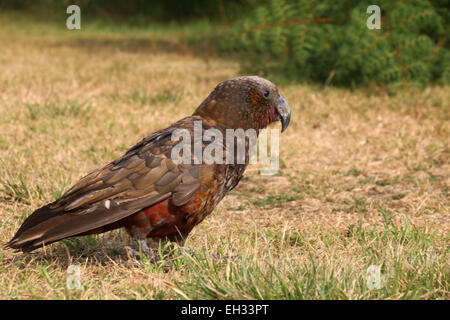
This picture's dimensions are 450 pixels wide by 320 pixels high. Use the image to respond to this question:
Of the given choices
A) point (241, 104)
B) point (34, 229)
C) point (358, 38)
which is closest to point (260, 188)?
point (241, 104)

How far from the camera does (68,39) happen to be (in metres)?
11.4

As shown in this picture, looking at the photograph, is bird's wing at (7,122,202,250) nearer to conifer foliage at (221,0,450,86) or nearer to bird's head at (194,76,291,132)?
bird's head at (194,76,291,132)

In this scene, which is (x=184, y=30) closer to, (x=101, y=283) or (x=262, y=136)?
(x=262, y=136)

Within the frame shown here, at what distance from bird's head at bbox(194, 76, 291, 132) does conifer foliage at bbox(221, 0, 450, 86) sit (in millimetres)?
3861

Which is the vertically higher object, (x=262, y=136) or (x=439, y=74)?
(x=439, y=74)

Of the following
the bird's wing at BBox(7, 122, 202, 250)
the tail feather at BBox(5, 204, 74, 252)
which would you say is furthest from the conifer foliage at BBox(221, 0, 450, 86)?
the tail feather at BBox(5, 204, 74, 252)

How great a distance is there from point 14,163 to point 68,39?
7.63 m

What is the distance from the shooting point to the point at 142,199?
2672 mm

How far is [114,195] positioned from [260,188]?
6.02ft

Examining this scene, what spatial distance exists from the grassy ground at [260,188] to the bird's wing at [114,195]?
232mm

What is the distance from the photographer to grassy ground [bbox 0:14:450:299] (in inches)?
98.0

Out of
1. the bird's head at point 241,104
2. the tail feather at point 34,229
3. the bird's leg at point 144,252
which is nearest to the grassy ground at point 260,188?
the bird's leg at point 144,252
